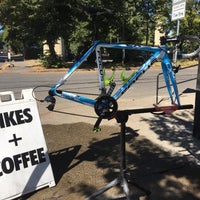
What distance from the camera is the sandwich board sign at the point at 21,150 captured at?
300cm

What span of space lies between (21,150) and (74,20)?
54.5 feet

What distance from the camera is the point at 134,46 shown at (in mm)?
3527

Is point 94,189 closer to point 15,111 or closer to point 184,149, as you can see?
point 15,111

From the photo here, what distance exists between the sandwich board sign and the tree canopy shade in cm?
1114

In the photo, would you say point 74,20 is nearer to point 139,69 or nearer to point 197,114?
point 197,114

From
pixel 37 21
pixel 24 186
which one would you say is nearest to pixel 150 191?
pixel 24 186

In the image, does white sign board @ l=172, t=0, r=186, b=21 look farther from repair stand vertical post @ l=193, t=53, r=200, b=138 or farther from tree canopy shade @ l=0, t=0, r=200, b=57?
tree canopy shade @ l=0, t=0, r=200, b=57

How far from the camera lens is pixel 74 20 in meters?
18.7

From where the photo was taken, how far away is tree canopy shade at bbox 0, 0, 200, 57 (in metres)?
16.7

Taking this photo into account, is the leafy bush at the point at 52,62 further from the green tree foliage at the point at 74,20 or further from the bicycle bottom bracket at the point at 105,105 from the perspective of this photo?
the bicycle bottom bracket at the point at 105,105

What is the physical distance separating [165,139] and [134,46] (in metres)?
2.01

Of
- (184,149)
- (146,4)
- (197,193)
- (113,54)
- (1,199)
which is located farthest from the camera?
(113,54)

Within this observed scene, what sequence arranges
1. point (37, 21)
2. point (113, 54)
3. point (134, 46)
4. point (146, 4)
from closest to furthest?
point (134, 46) → point (37, 21) → point (146, 4) → point (113, 54)

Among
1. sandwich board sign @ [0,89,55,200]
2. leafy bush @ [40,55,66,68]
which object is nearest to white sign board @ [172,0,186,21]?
sandwich board sign @ [0,89,55,200]
